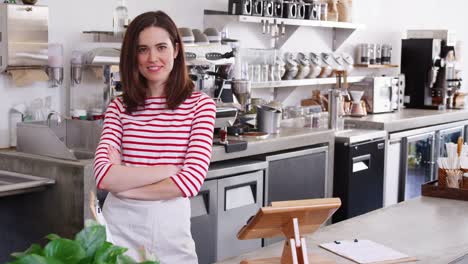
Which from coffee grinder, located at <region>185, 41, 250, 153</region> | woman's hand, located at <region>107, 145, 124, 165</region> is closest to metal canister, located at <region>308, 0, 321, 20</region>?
coffee grinder, located at <region>185, 41, 250, 153</region>

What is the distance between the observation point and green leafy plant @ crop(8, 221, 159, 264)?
1221 millimetres

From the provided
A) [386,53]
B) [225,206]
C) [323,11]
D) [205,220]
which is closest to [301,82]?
[323,11]

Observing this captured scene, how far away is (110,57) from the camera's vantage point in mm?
4113

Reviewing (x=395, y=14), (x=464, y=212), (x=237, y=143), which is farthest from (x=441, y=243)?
(x=395, y=14)

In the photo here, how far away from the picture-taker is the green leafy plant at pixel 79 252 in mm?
1221

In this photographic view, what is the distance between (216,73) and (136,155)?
2.07m

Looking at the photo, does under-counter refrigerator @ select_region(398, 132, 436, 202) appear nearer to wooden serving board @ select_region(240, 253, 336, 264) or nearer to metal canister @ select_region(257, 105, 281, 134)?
metal canister @ select_region(257, 105, 281, 134)

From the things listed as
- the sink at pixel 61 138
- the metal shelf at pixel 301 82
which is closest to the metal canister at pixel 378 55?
the metal shelf at pixel 301 82

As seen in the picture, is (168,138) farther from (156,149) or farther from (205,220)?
(205,220)

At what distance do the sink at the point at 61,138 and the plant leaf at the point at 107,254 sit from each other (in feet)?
7.83

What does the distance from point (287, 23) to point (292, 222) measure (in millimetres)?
3668

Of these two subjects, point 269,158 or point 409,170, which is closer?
point 269,158

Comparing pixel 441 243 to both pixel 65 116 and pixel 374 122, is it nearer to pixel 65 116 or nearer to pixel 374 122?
pixel 65 116

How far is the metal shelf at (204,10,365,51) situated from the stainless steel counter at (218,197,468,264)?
90.9 inches
